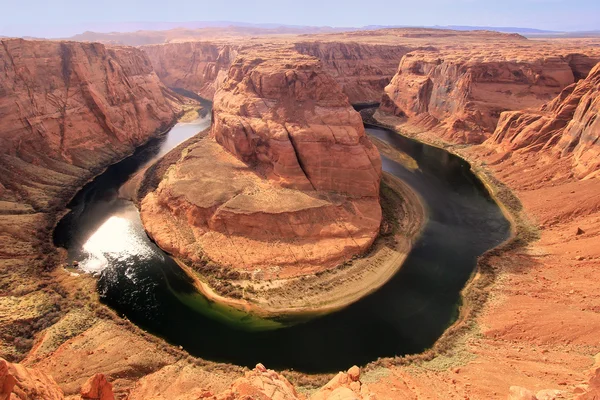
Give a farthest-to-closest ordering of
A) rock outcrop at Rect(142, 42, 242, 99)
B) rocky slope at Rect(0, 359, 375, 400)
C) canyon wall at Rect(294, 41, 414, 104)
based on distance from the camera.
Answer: rock outcrop at Rect(142, 42, 242, 99)
canyon wall at Rect(294, 41, 414, 104)
rocky slope at Rect(0, 359, 375, 400)

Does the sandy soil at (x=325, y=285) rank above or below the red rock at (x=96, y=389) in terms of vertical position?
below

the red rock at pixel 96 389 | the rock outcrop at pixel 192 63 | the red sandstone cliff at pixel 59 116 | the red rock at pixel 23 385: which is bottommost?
the red rock at pixel 96 389

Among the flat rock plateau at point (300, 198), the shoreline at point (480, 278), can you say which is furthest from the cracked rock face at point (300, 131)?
the shoreline at point (480, 278)

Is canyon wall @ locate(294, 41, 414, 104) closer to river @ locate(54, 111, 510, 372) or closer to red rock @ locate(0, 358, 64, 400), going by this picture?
river @ locate(54, 111, 510, 372)

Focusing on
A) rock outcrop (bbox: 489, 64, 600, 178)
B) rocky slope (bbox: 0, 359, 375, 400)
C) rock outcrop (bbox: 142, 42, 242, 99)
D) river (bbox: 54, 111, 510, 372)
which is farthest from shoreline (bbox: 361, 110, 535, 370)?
rock outcrop (bbox: 142, 42, 242, 99)

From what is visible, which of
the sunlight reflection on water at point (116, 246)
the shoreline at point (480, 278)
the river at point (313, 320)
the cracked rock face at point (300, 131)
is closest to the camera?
the shoreline at point (480, 278)

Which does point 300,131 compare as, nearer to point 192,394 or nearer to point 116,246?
point 116,246

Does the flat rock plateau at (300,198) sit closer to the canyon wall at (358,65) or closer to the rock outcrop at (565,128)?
the rock outcrop at (565,128)

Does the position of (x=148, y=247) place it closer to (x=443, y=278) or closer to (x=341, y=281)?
(x=341, y=281)
